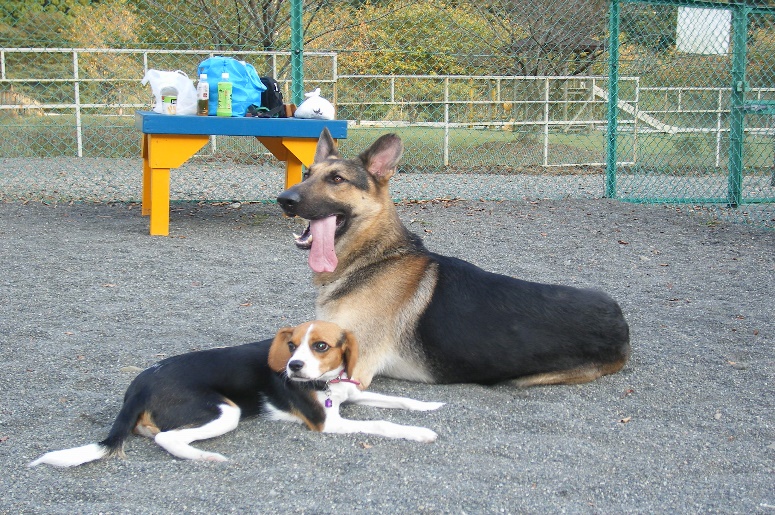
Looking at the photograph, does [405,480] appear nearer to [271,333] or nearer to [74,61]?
[271,333]

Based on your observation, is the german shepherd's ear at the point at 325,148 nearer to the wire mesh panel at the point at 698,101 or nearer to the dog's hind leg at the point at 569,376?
the dog's hind leg at the point at 569,376

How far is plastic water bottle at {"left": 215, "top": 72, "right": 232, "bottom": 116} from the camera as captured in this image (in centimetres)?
762

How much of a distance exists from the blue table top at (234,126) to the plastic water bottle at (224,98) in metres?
0.21

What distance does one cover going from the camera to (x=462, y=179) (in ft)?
43.7

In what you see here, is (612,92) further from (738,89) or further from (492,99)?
(492,99)

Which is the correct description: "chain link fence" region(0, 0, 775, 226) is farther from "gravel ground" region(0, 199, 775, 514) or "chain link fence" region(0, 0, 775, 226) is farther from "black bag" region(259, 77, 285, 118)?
"gravel ground" region(0, 199, 775, 514)

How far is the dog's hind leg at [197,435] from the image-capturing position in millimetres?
3025

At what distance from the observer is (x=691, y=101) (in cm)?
1315

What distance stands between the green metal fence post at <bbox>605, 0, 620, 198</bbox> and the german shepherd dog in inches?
264

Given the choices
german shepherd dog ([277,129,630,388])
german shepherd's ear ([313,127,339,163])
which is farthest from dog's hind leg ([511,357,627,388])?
german shepherd's ear ([313,127,339,163])

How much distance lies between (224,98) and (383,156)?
3.95 meters

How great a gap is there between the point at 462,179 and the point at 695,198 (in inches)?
157

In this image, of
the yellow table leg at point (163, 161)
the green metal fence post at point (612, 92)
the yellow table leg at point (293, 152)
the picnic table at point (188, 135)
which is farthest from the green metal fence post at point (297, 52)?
the green metal fence post at point (612, 92)

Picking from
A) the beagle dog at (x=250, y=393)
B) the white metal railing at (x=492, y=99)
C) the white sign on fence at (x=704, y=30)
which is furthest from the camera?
the white metal railing at (x=492, y=99)
